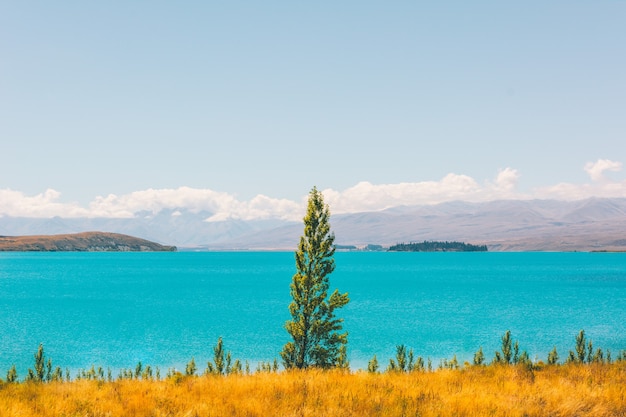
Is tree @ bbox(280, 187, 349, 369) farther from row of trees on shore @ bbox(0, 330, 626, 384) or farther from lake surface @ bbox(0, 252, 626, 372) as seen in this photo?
lake surface @ bbox(0, 252, 626, 372)

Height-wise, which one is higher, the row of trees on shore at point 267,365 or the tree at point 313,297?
the tree at point 313,297

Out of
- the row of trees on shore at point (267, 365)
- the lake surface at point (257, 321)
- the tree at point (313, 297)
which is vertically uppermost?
the tree at point (313, 297)

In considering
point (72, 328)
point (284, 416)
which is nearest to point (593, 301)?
point (72, 328)

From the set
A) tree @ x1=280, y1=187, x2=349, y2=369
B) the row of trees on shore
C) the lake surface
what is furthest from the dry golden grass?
the lake surface

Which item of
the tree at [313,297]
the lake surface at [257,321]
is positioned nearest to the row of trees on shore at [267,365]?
the tree at [313,297]

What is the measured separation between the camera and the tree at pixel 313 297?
37.5 meters

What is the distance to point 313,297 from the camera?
37719 mm

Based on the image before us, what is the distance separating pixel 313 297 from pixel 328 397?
2365 cm

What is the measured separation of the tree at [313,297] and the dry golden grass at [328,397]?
19.3m

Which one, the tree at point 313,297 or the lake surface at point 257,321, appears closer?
the tree at point 313,297

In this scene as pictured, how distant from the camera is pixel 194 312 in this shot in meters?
116

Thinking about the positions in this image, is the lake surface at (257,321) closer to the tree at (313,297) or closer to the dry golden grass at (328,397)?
the tree at (313,297)

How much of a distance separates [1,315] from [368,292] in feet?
344

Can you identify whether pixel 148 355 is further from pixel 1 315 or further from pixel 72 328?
pixel 1 315
